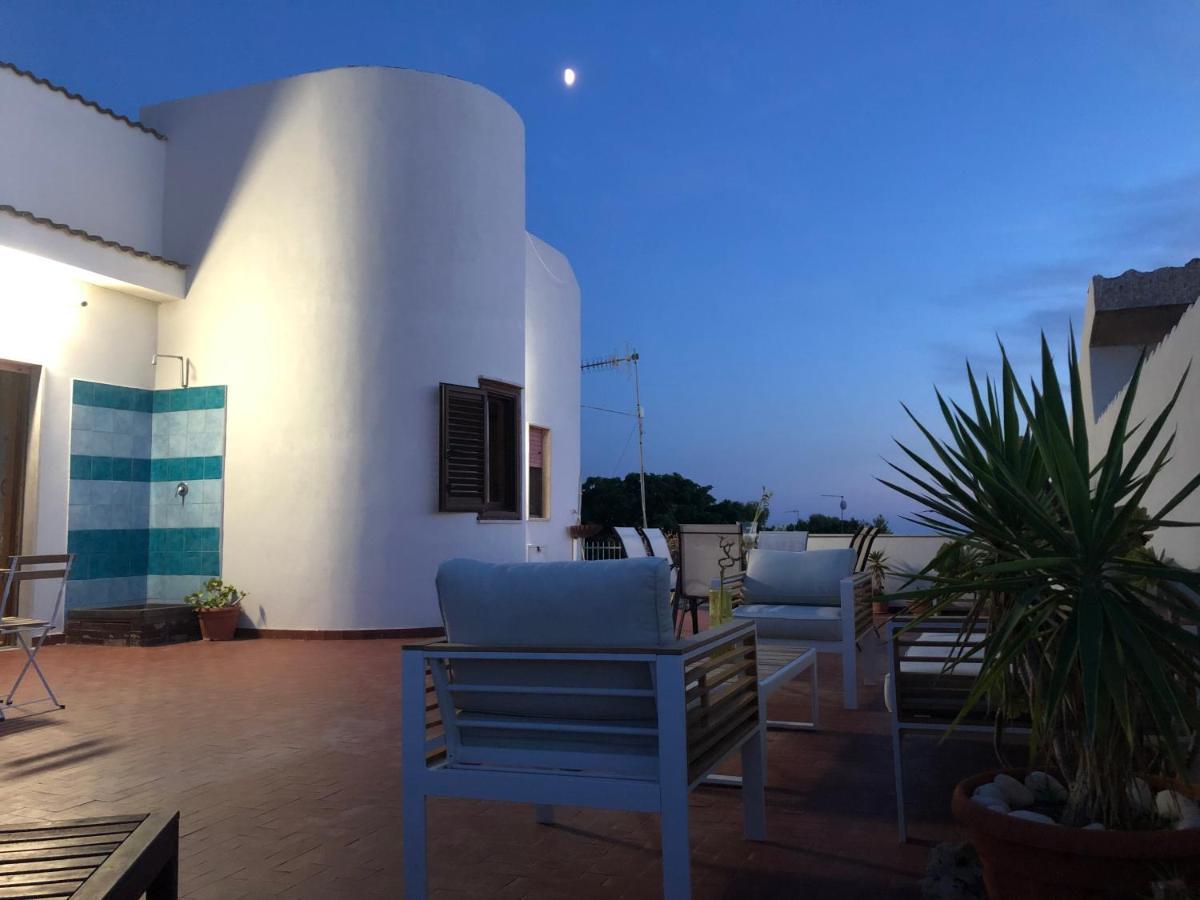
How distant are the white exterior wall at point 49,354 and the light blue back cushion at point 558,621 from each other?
22.9 ft

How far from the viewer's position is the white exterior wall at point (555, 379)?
12.6m

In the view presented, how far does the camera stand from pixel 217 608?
332 inches

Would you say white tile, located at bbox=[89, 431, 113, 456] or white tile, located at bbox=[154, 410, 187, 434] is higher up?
white tile, located at bbox=[154, 410, 187, 434]

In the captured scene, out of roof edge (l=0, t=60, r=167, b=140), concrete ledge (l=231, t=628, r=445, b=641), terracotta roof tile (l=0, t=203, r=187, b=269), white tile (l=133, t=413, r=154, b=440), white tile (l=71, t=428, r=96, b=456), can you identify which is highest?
roof edge (l=0, t=60, r=167, b=140)

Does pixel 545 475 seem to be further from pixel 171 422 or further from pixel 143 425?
A: pixel 143 425

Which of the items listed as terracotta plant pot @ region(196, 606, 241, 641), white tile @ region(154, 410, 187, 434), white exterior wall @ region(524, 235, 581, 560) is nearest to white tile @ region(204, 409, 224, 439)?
white tile @ region(154, 410, 187, 434)

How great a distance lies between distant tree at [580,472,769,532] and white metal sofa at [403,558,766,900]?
2145 cm

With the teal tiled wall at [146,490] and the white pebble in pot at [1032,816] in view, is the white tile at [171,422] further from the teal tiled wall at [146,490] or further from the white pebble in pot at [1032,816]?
the white pebble in pot at [1032,816]

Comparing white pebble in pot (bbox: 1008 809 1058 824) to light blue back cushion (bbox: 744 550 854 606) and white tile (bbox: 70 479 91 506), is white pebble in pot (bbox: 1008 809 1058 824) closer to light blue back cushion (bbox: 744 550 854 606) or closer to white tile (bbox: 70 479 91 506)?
light blue back cushion (bbox: 744 550 854 606)

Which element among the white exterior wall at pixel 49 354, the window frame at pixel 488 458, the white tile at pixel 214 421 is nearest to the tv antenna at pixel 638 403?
the window frame at pixel 488 458

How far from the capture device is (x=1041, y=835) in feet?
5.73

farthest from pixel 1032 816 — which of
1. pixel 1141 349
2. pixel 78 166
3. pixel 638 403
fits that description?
pixel 638 403

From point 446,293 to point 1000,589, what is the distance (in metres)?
7.72

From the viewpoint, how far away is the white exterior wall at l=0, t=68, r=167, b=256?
8.16m
